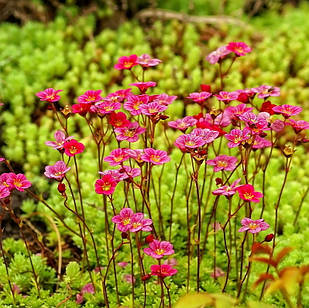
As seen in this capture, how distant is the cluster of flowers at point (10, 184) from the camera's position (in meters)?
1.66

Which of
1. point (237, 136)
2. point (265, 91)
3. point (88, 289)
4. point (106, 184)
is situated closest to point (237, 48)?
point (265, 91)

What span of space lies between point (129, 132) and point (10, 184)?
0.46 metres

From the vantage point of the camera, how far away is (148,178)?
1.89 metres

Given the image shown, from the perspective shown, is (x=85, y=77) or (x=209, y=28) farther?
(x=209, y=28)

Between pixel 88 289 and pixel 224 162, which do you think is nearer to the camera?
pixel 224 162

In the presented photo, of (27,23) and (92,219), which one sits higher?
(27,23)

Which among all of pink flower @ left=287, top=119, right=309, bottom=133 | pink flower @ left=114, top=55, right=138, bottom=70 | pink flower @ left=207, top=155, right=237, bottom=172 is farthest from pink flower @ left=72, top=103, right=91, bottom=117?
pink flower @ left=287, top=119, right=309, bottom=133

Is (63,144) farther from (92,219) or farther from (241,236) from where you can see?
(241,236)

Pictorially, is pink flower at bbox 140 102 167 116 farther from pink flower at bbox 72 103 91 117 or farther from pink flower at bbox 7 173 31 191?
pink flower at bbox 7 173 31 191

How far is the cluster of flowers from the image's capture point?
1.66 metres

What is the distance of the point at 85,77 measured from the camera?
3719 millimetres

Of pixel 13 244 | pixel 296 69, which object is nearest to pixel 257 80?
pixel 296 69

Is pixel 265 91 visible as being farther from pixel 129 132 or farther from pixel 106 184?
pixel 106 184

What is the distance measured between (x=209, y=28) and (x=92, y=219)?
269cm
